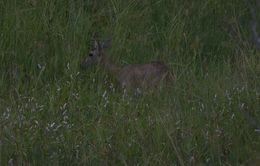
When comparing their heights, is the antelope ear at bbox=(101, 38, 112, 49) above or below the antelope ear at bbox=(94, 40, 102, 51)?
above

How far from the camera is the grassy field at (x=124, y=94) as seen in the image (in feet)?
17.0

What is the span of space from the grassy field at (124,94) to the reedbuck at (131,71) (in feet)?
0.27

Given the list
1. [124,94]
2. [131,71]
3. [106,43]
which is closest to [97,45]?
[106,43]

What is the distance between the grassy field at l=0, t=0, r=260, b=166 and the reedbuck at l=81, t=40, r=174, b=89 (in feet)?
0.27

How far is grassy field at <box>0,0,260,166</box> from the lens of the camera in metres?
5.17

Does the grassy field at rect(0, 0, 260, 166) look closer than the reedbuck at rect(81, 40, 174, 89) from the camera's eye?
Yes

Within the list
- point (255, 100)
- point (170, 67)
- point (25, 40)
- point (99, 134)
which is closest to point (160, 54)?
point (170, 67)

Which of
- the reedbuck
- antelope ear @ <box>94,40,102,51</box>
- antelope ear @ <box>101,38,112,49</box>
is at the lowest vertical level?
the reedbuck

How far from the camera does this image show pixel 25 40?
285 inches

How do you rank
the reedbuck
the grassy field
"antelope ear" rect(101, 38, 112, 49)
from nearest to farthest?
the grassy field
the reedbuck
"antelope ear" rect(101, 38, 112, 49)

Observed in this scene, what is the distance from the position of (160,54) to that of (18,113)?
6.85ft

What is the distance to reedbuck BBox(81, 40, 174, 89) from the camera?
6.81 meters

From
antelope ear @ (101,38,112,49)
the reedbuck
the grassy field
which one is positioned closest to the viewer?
the grassy field

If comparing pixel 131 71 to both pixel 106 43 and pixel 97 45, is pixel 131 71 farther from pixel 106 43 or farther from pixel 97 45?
pixel 97 45
